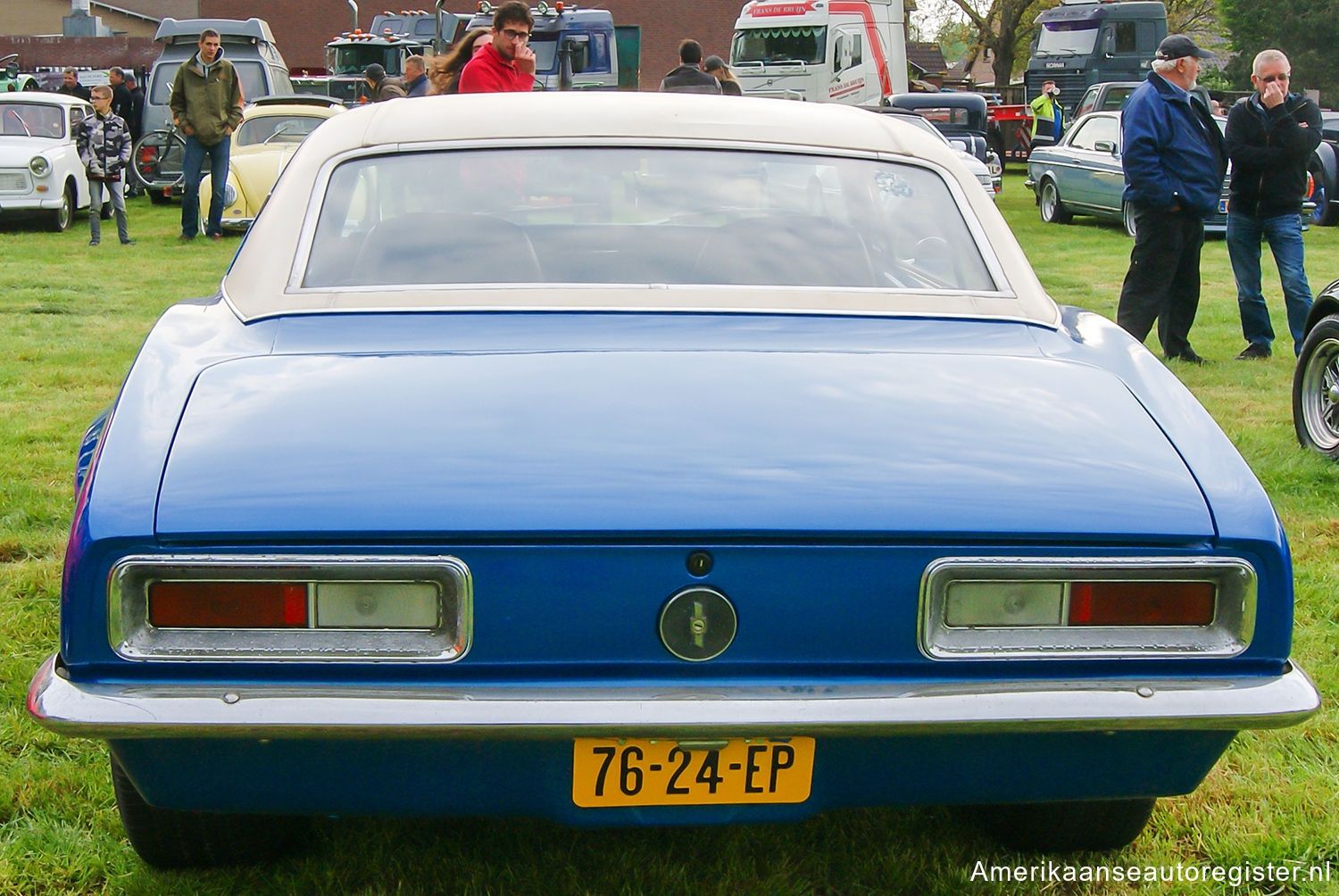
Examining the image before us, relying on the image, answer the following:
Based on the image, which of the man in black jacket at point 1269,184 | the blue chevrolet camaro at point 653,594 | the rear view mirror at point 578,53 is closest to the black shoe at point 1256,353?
the man in black jacket at point 1269,184

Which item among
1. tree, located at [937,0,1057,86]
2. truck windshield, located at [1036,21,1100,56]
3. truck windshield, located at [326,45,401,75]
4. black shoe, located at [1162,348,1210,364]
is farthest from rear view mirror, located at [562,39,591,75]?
tree, located at [937,0,1057,86]

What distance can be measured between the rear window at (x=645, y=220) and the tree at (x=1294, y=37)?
3634cm

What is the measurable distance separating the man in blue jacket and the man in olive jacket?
8795 mm

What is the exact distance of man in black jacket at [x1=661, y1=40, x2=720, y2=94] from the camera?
1140 cm

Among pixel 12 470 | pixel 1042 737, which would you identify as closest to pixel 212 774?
pixel 1042 737

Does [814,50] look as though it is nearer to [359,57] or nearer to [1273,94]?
[359,57]

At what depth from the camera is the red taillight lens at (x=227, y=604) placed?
192 cm

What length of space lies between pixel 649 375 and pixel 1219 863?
1485mm

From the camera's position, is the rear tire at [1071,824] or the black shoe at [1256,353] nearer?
the rear tire at [1071,824]

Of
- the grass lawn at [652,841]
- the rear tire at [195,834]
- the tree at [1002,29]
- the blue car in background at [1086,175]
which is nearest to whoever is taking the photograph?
the rear tire at [195,834]

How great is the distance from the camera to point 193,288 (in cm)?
1051

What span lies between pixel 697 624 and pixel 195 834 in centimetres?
106

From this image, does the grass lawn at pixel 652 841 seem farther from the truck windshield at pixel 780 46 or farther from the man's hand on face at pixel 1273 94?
the truck windshield at pixel 780 46

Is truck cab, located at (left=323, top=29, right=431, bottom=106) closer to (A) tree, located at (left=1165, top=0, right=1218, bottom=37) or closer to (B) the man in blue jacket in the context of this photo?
(B) the man in blue jacket
